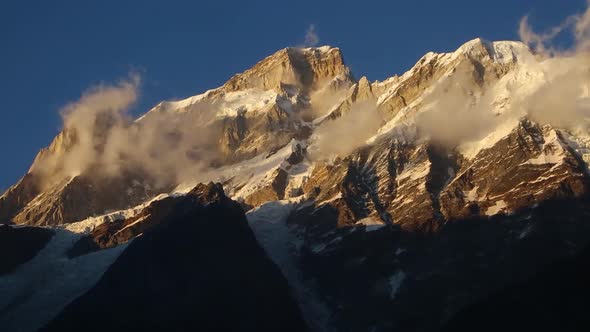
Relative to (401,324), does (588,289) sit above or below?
below

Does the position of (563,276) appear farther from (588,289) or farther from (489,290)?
(489,290)

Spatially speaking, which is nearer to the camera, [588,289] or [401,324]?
[588,289]

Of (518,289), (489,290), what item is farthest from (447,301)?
(518,289)

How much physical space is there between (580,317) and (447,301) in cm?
6821

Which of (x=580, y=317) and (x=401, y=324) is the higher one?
(x=401, y=324)

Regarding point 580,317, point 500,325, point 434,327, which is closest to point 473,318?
point 500,325

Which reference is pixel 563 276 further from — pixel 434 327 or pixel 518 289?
pixel 434 327

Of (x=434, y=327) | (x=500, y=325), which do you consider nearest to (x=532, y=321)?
(x=500, y=325)

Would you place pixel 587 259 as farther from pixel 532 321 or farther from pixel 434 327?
pixel 434 327

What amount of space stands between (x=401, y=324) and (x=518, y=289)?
54.1 m

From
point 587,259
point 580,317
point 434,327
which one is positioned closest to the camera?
point 580,317

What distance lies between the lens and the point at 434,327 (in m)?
194

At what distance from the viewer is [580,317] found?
13188 cm

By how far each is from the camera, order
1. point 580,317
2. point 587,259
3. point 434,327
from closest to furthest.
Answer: point 580,317
point 587,259
point 434,327
